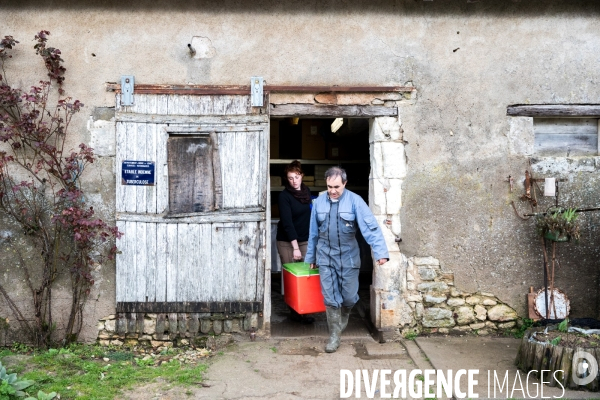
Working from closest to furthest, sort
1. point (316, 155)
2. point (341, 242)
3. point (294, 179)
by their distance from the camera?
1. point (341, 242)
2. point (294, 179)
3. point (316, 155)

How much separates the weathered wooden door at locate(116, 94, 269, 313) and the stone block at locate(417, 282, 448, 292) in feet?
5.62

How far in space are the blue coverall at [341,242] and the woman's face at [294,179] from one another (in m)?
0.85

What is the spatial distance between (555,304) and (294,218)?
2940 millimetres

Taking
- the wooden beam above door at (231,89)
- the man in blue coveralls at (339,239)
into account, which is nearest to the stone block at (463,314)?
the man in blue coveralls at (339,239)

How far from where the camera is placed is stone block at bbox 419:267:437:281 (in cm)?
558

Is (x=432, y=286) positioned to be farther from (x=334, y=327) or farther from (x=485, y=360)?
(x=334, y=327)

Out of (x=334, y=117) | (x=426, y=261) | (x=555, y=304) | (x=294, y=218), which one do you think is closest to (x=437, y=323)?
(x=426, y=261)

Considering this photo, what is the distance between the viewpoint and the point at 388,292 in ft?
18.3

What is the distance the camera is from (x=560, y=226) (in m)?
5.21

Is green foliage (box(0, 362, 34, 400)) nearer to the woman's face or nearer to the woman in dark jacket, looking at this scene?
the woman in dark jacket

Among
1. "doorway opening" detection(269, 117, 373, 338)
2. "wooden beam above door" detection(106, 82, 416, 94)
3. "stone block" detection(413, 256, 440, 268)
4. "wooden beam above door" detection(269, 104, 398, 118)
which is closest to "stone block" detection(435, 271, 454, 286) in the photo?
"stone block" detection(413, 256, 440, 268)

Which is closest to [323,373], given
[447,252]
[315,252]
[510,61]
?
[315,252]

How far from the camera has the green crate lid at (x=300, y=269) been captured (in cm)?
536

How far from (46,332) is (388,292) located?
3.51 meters
